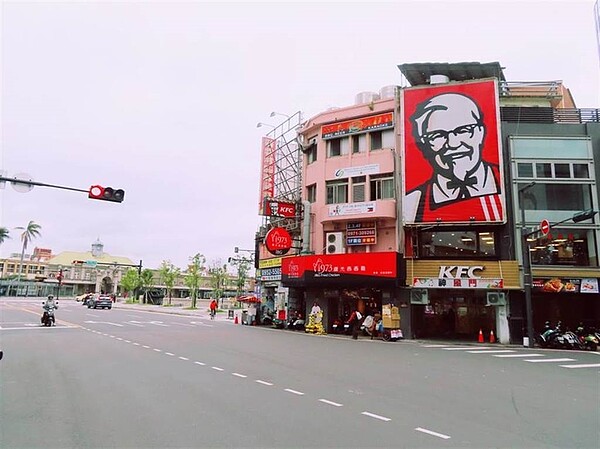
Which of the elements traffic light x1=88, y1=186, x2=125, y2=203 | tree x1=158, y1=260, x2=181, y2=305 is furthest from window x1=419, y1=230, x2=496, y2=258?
tree x1=158, y1=260, x2=181, y2=305

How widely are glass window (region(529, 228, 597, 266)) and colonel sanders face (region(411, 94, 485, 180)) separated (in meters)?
5.49

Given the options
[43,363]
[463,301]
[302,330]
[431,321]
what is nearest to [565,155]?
[463,301]

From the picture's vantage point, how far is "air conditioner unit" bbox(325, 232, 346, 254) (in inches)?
1048

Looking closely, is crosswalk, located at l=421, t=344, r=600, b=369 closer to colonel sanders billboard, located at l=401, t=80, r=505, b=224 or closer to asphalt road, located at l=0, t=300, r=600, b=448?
asphalt road, located at l=0, t=300, r=600, b=448

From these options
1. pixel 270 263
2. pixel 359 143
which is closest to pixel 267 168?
pixel 270 263

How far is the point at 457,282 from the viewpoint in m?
22.2

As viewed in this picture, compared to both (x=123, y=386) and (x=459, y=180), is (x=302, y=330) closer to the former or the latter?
(x=459, y=180)

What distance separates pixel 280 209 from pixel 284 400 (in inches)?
803

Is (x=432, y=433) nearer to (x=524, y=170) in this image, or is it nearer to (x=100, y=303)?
(x=524, y=170)

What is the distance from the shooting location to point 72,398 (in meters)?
7.66

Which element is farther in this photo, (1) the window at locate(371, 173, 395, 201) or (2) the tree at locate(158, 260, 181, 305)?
(2) the tree at locate(158, 260, 181, 305)

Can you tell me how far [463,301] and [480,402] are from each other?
1936 centimetres

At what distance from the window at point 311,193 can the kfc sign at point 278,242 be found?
3046 mm

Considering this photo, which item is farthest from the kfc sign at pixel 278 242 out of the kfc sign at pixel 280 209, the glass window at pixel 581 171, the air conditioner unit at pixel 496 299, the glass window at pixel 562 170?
the glass window at pixel 581 171
